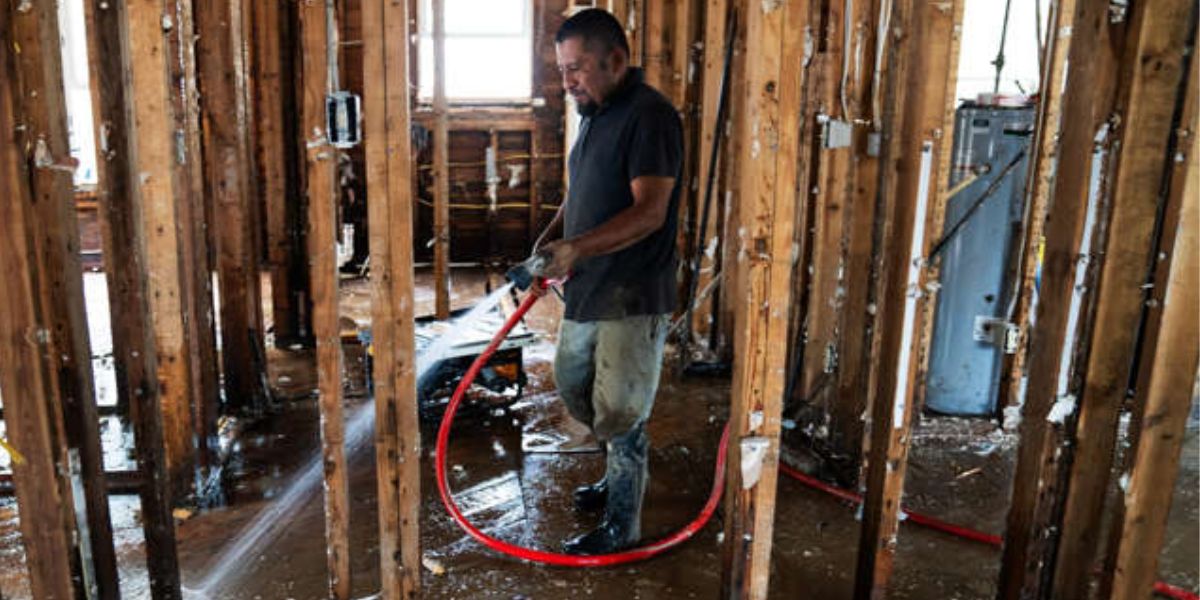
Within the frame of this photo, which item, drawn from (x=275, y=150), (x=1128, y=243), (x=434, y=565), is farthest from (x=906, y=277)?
(x=275, y=150)

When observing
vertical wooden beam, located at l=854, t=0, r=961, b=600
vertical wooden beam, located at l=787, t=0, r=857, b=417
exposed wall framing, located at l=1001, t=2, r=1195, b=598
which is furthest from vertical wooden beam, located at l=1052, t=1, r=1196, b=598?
vertical wooden beam, located at l=787, t=0, r=857, b=417

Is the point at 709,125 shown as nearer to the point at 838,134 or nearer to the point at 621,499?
the point at 838,134

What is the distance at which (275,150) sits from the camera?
13.5 feet

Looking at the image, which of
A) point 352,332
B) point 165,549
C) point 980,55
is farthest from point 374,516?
point 980,55

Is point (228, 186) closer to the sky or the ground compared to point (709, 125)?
closer to the ground

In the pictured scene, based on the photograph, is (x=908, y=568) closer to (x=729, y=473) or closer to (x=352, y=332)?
(x=729, y=473)

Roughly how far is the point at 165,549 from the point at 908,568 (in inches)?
75.7

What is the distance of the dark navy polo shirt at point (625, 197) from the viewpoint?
7.15 ft

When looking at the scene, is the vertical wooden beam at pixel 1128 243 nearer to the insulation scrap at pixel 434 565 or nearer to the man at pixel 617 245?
the man at pixel 617 245

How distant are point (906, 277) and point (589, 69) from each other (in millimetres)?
971

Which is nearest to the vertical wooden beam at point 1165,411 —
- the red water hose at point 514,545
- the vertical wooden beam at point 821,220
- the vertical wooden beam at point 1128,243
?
the vertical wooden beam at point 1128,243

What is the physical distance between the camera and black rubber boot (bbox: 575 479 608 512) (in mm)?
2760

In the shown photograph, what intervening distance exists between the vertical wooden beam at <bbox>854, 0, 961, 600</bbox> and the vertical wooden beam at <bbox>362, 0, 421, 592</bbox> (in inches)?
40.5

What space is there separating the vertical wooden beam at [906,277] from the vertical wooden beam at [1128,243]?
33 cm
